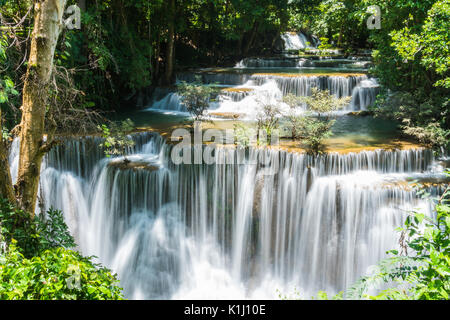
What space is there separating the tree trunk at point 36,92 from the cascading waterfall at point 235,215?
136 inches

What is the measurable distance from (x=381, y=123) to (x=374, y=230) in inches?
189

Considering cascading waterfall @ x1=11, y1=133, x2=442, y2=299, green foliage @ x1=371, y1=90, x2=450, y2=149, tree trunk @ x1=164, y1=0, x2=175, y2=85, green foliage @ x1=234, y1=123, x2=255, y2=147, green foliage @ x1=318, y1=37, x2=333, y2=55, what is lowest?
cascading waterfall @ x1=11, y1=133, x2=442, y2=299

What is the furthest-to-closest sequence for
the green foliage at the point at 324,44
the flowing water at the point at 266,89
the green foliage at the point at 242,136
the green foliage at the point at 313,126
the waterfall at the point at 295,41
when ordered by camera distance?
the waterfall at the point at 295,41
the green foliage at the point at 324,44
the flowing water at the point at 266,89
the green foliage at the point at 242,136
the green foliage at the point at 313,126

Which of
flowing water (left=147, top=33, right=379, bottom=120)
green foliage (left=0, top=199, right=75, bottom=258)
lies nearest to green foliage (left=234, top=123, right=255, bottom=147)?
flowing water (left=147, top=33, right=379, bottom=120)

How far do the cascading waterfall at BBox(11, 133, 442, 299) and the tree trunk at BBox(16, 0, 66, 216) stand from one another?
345 centimetres

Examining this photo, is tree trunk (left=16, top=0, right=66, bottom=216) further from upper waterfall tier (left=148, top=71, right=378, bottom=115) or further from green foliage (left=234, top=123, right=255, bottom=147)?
upper waterfall tier (left=148, top=71, right=378, bottom=115)

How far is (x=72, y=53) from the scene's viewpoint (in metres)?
10.9

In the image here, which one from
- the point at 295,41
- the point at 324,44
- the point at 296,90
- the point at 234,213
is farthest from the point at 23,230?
the point at 295,41

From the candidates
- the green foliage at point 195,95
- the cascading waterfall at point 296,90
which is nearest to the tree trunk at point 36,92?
the green foliage at point 195,95

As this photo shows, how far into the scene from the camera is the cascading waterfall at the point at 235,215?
784cm

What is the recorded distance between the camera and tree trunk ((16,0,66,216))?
Answer: 491 centimetres

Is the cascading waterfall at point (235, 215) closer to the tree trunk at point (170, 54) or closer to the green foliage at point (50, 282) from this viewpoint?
the green foliage at point (50, 282)

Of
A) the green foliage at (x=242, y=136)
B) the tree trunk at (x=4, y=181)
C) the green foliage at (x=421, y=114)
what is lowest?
the tree trunk at (x=4, y=181)

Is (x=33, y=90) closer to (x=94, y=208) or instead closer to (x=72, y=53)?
(x=94, y=208)
